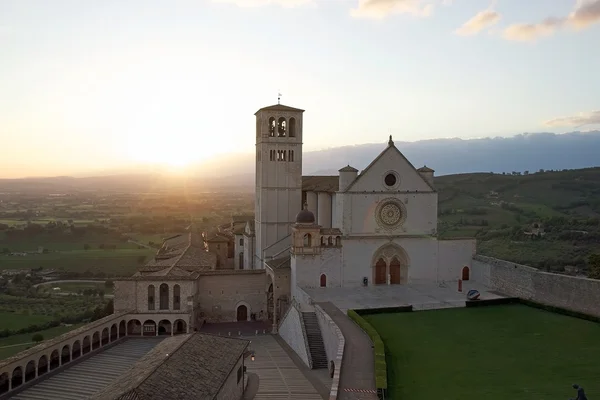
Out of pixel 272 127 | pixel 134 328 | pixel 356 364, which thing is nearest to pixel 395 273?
pixel 272 127

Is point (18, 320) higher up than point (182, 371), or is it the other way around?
point (182, 371)

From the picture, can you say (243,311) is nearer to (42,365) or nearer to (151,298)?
(151,298)

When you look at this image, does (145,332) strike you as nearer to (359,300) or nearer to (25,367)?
(25,367)

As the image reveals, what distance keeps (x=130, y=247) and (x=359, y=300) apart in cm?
8822

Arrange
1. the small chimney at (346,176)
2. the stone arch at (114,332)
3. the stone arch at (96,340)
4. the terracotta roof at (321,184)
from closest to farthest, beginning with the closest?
the stone arch at (96,340) < the stone arch at (114,332) < the small chimney at (346,176) < the terracotta roof at (321,184)

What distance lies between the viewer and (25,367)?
1047 inches

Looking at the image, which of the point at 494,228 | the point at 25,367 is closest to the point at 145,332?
the point at 25,367

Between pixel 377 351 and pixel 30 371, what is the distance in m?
18.6

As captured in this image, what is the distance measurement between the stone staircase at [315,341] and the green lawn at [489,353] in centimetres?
309

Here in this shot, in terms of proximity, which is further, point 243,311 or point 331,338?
point 243,311

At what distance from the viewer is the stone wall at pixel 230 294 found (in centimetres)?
3878

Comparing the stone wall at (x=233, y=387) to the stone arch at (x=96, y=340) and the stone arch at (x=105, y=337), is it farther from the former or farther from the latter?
the stone arch at (x=105, y=337)

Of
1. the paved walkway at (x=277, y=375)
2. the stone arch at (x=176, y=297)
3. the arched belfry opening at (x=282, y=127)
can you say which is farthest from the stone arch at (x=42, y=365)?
the arched belfry opening at (x=282, y=127)

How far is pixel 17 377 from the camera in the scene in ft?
87.0
